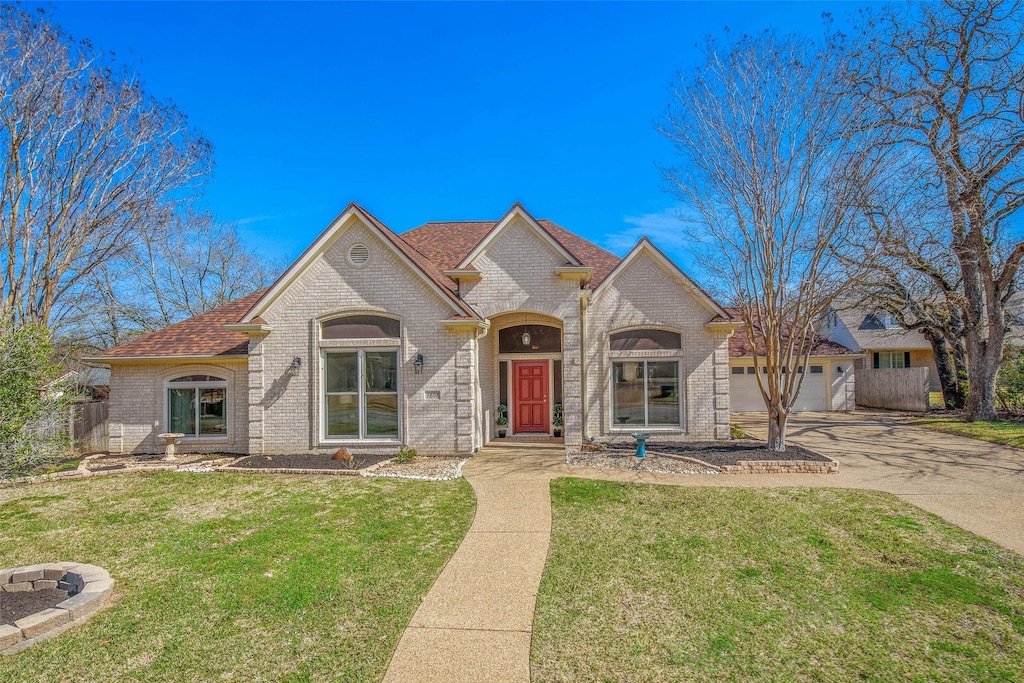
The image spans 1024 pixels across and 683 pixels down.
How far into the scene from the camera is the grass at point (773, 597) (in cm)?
426

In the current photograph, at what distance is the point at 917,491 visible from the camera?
9648 millimetres

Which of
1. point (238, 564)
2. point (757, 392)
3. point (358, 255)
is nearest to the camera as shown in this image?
point (238, 564)

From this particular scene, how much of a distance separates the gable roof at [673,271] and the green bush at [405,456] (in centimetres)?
652

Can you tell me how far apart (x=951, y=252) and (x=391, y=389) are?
20032 millimetres

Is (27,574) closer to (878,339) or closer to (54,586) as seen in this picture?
(54,586)

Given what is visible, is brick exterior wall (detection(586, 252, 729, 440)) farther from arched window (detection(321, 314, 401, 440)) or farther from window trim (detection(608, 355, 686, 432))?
arched window (detection(321, 314, 401, 440))

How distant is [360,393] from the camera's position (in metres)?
13.2

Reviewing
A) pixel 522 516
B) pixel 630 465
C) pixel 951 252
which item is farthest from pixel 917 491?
pixel 951 252

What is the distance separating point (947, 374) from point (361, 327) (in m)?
26.7

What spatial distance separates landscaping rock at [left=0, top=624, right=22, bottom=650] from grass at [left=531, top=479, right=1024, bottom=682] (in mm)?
4476

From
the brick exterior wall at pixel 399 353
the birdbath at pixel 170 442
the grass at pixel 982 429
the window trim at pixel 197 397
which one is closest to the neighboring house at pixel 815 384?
the grass at pixel 982 429

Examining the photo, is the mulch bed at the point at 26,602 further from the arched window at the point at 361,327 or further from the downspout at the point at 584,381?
the downspout at the point at 584,381

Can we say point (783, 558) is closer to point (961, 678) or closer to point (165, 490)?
point (961, 678)

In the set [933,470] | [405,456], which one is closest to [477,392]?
[405,456]
